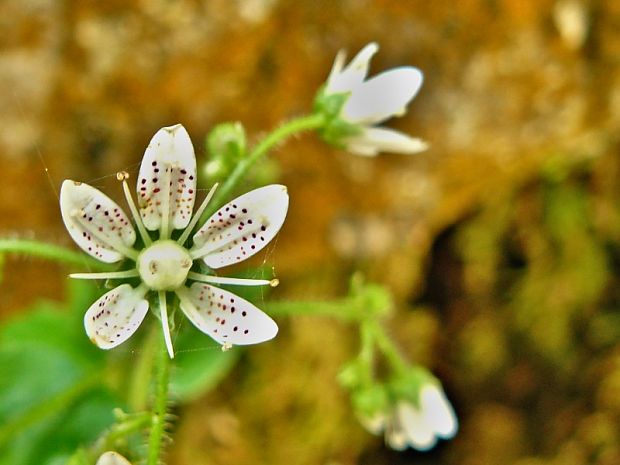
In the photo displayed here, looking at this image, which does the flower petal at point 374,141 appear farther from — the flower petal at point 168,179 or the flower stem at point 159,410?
the flower stem at point 159,410

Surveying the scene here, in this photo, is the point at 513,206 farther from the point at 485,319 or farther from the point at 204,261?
the point at 204,261

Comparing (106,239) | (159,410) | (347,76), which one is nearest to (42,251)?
(106,239)

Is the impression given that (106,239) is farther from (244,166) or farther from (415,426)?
(415,426)

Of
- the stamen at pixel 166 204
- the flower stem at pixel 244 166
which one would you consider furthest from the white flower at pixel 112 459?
the flower stem at pixel 244 166

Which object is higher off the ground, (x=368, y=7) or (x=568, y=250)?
(x=368, y=7)

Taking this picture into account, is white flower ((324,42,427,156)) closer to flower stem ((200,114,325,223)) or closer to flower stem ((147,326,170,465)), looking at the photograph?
flower stem ((200,114,325,223))

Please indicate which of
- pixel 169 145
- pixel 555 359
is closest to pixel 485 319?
pixel 555 359

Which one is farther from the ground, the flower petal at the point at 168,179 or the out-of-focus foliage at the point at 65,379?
the out-of-focus foliage at the point at 65,379
